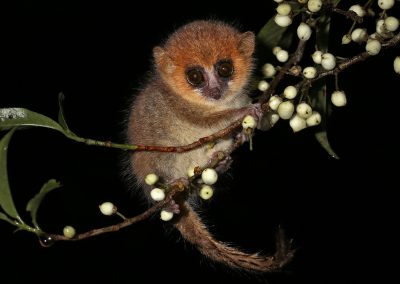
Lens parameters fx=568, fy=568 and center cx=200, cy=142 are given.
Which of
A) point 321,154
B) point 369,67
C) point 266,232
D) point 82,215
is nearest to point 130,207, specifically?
point 82,215

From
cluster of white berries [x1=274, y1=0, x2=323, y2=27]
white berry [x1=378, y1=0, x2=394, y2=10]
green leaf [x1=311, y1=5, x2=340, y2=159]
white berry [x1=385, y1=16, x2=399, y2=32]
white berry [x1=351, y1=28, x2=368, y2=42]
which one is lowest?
green leaf [x1=311, y1=5, x2=340, y2=159]

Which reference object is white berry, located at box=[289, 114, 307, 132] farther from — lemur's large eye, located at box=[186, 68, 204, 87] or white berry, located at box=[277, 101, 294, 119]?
lemur's large eye, located at box=[186, 68, 204, 87]

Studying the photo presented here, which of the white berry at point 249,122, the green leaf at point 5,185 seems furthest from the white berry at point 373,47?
the green leaf at point 5,185

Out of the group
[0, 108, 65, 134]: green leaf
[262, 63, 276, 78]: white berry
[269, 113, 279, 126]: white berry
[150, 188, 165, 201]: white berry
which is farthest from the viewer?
[262, 63, 276, 78]: white berry

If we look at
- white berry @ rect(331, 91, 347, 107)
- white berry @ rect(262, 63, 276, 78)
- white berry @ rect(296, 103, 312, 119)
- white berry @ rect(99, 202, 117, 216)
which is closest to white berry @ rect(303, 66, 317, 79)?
white berry @ rect(296, 103, 312, 119)

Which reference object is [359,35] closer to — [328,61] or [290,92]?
[328,61]
